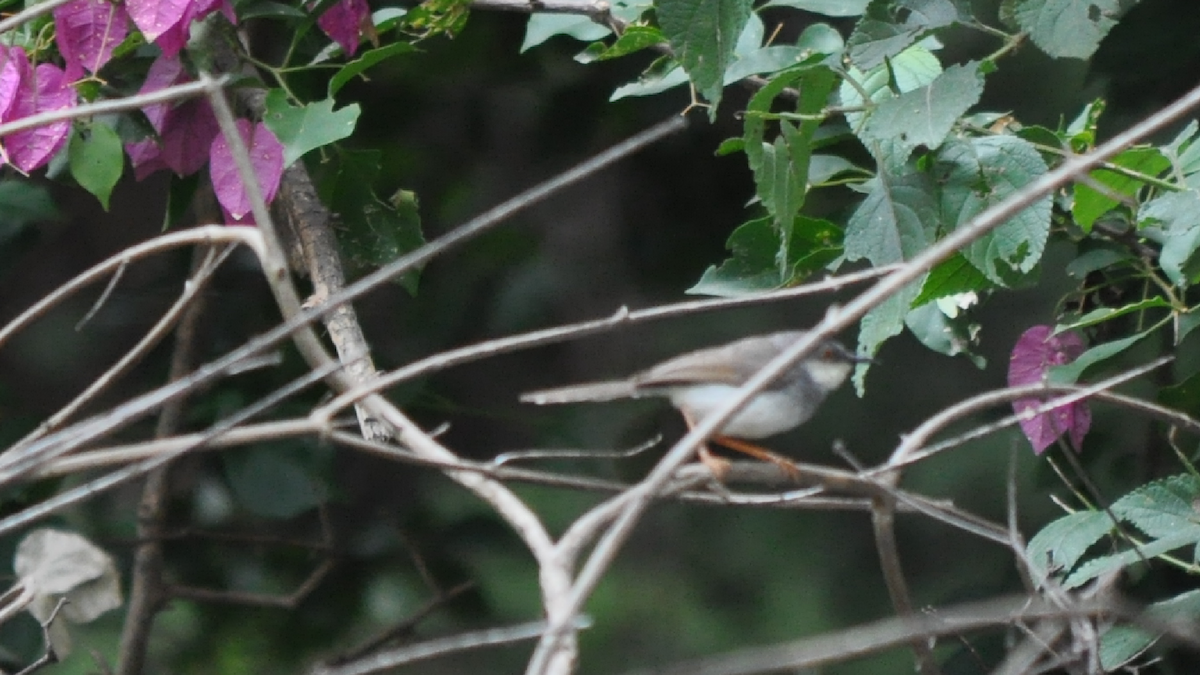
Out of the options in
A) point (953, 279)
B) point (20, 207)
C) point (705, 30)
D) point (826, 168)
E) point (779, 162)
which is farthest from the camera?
point (20, 207)

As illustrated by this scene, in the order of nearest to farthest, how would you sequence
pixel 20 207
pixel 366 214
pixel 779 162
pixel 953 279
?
pixel 779 162
pixel 953 279
pixel 366 214
pixel 20 207

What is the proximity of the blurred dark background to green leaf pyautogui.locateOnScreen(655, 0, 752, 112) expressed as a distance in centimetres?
115

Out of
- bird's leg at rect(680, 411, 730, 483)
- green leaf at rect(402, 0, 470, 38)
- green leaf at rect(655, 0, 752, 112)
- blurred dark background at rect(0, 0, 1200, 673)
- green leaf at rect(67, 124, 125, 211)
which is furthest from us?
blurred dark background at rect(0, 0, 1200, 673)

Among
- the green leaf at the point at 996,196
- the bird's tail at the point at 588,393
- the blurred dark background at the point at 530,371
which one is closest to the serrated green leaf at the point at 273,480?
the blurred dark background at the point at 530,371

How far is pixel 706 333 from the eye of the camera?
315cm

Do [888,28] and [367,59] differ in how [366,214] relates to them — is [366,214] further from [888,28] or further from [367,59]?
[888,28]

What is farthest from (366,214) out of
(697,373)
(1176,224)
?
(1176,224)

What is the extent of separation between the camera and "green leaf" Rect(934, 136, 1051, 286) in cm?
157

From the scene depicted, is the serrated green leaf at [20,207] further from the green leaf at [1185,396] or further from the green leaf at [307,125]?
the green leaf at [1185,396]

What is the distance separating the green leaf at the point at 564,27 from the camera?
6.35 ft

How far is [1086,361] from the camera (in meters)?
1.69

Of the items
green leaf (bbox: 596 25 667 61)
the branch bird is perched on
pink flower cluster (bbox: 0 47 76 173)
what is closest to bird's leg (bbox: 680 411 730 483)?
the branch bird is perched on

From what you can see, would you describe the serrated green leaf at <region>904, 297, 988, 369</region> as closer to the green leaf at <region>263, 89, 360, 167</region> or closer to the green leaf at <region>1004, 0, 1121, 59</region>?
the green leaf at <region>1004, 0, 1121, 59</region>

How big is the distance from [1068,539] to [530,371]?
180cm
